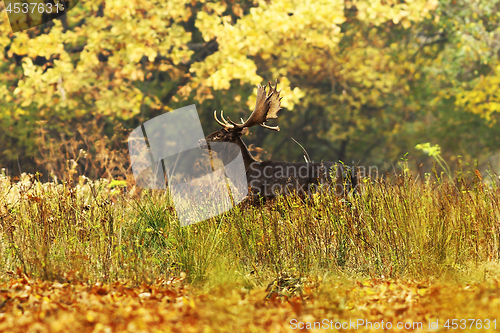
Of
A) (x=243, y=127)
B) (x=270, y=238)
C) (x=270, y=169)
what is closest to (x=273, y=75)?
(x=243, y=127)

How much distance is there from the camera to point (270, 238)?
5219 mm

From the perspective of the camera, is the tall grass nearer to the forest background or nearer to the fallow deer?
the fallow deer

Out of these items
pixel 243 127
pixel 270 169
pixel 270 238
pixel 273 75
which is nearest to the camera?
pixel 270 238

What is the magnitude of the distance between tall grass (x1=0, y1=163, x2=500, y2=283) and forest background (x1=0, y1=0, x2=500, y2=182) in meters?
6.43

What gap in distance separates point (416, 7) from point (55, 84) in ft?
31.4

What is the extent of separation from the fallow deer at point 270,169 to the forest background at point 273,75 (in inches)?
167

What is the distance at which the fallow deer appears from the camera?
6.51 metres

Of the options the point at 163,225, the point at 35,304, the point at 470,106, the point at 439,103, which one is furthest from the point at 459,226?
the point at 439,103

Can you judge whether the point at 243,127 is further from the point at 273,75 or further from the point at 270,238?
the point at 273,75

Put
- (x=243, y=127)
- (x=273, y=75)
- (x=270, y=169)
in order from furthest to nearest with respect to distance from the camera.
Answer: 1. (x=273, y=75)
2. (x=243, y=127)
3. (x=270, y=169)

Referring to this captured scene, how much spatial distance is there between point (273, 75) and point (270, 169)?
762 centimetres

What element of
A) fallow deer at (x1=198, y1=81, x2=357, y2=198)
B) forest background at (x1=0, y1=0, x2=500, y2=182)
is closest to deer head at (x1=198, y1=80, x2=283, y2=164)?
fallow deer at (x1=198, y1=81, x2=357, y2=198)

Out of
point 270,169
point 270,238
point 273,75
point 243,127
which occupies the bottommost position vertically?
point 270,238

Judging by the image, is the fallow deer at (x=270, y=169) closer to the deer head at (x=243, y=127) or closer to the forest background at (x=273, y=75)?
the deer head at (x=243, y=127)
